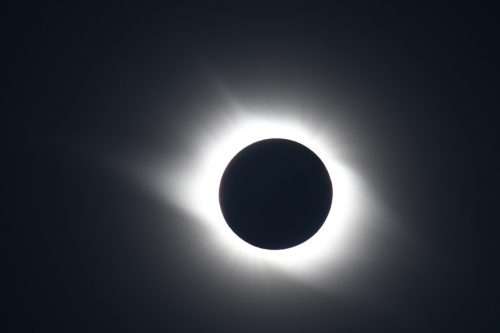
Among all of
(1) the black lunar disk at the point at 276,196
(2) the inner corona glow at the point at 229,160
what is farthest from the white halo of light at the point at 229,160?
(1) the black lunar disk at the point at 276,196

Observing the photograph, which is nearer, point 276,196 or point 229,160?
point 276,196

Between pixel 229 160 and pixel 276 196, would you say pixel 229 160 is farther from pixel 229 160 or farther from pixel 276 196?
pixel 276 196

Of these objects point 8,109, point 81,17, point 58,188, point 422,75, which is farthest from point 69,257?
point 422,75

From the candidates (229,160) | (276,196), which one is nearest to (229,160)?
(229,160)

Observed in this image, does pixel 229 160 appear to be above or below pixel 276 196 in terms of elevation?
above

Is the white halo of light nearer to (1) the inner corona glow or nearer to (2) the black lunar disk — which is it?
(1) the inner corona glow

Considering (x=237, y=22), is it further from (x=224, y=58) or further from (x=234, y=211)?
(x=234, y=211)
